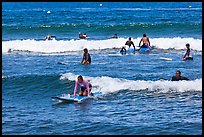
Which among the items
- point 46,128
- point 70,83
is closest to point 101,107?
point 46,128

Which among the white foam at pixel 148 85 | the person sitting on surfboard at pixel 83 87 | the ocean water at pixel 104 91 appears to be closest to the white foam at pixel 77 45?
the ocean water at pixel 104 91

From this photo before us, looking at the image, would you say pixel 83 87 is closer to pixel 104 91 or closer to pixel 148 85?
pixel 104 91

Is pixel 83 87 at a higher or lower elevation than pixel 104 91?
higher

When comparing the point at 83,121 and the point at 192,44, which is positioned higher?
the point at 192,44

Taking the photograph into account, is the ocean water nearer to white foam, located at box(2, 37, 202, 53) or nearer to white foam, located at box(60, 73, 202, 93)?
white foam, located at box(60, 73, 202, 93)

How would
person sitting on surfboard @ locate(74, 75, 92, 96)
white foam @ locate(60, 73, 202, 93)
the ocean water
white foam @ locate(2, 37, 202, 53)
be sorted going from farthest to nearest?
white foam @ locate(2, 37, 202, 53)
white foam @ locate(60, 73, 202, 93)
person sitting on surfboard @ locate(74, 75, 92, 96)
the ocean water

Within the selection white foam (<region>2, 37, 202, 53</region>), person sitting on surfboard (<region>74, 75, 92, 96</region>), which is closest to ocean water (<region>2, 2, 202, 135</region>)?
white foam (<region>2, 37, 202, 53</region>)

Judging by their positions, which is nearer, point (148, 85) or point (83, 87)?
point (83, 87)

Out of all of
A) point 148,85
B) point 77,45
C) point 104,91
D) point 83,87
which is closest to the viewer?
point 83,87

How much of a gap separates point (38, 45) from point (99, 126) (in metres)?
24.7

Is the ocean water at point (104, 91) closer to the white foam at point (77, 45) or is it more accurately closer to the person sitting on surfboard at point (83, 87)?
the white foam at point (77, 45)

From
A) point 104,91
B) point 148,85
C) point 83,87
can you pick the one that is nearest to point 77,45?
point 148,85

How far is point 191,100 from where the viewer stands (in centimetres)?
1752

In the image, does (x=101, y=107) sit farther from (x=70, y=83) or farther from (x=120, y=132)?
(x=70, y=83)
